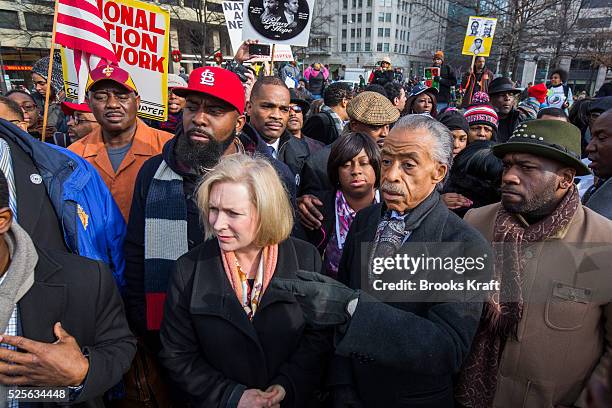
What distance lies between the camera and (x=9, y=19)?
96.3 feet

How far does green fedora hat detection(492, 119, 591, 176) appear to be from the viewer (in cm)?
174

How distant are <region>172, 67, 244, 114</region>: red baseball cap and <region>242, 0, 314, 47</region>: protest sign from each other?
8.84 ft

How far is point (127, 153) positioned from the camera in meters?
3.14

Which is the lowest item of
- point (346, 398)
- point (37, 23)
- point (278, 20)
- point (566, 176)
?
point (346, 398)

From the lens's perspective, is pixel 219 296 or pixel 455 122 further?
pixel 455 122

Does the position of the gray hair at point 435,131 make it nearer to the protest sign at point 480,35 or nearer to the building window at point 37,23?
the protest sign at point 480,35

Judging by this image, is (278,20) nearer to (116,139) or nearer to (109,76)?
(109,76)

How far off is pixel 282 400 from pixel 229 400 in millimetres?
259

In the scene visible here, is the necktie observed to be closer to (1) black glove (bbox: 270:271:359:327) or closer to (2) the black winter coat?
(1) black glove (bbox: 270:271:359:327)

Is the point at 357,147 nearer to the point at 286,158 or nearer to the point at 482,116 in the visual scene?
the point at 286,158

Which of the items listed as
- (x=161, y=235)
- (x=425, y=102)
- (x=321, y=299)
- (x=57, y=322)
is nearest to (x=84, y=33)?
(x=161, y=235)

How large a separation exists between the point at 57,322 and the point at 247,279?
32.0 inches

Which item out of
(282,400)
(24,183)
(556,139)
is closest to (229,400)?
(282,400)

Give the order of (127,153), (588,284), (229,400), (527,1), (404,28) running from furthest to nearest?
1. (404,28)
2. (527,1)
3. (127,153)
4. (229,400)
5. (588,284)
